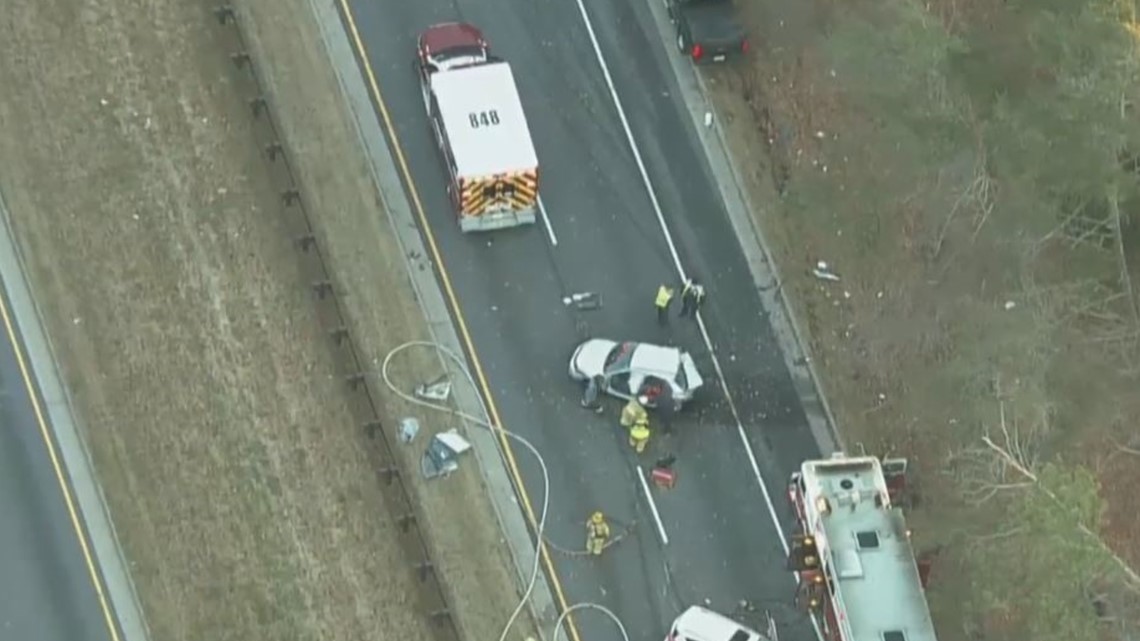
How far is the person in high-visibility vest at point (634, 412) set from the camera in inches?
1708

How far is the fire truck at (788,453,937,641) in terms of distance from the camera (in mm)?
38938

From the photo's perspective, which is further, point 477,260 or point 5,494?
point 477,260

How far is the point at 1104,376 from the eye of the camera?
41.9 meters

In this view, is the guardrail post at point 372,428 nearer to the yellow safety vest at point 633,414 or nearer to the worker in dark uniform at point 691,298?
the yellow safety vest at point 633,414

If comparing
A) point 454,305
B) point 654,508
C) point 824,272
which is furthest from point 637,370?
point 824,272

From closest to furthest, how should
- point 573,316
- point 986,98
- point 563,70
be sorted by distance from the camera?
point 986,98
point 573,316
point 563,70

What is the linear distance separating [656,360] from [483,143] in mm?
6708

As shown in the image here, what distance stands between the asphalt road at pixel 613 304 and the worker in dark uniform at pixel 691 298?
38 cm

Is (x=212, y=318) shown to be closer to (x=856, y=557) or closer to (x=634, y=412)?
(x=634, y=412)

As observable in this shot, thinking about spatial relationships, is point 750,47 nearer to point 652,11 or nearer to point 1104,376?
point 652,11

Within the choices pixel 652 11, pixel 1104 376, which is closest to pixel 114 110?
pixel 652 11

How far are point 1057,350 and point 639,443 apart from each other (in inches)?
379

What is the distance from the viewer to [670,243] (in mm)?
46281

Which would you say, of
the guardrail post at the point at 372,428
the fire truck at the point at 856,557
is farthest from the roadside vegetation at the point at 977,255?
the guardrail post at the point at 372,428
